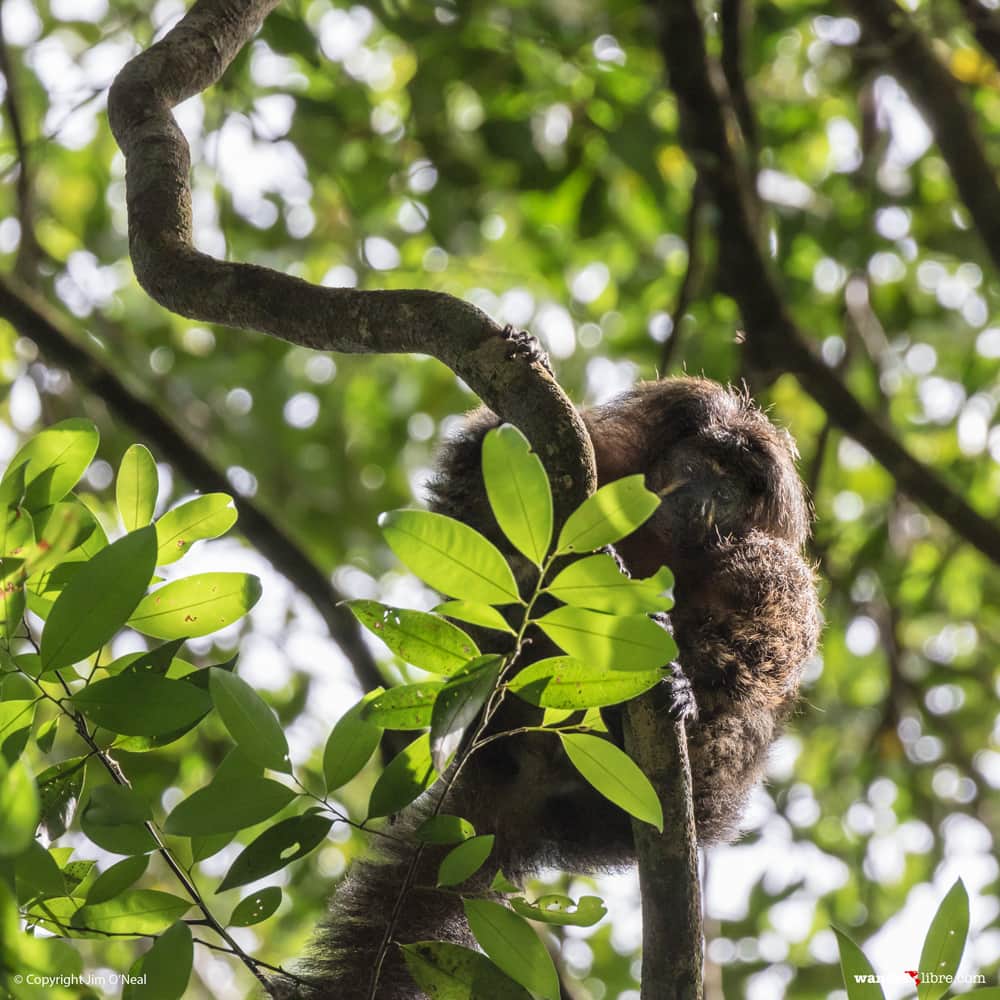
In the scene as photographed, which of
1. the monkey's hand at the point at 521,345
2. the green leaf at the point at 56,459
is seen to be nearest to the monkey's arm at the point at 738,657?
the monkey's hand at the point at 521,345

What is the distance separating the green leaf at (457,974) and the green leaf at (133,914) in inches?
14.5

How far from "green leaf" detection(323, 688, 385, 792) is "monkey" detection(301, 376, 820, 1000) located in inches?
41.9

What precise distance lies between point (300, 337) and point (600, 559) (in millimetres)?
941

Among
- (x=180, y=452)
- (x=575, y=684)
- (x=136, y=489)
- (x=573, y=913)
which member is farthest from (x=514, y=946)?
(x=180, y=452)

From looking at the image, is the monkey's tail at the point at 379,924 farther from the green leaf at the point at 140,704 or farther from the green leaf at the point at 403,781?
the green leaf at the point at 140,704

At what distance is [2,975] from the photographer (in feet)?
4.34

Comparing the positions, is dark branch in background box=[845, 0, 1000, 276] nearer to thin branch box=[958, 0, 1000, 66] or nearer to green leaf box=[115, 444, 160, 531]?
thin branch box=[958, 0, 1000, 66]

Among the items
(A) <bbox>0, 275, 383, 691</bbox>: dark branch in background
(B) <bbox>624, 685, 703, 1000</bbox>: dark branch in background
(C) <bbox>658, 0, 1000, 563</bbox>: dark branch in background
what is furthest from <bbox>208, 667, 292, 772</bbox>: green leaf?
(C) <bbox>658, 0, 1000, 563</bbox>: dark branch in background

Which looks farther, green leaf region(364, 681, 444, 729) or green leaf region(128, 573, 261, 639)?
green leaf region(128, 573, 261, 639)

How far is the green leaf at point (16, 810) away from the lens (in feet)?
3.84

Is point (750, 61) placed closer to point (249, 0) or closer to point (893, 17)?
point (893, 17)

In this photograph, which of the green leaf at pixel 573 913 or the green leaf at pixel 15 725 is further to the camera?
the green leaf at pixel 573 913

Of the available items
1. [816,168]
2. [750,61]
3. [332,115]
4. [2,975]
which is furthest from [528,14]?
[2,975]

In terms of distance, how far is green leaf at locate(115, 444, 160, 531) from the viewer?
199cm
